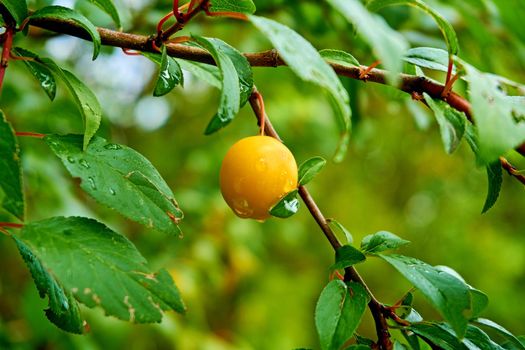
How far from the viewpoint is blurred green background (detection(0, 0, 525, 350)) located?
1059 mm

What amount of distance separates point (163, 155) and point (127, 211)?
1.52 meters

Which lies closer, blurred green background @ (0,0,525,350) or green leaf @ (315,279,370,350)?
green leaf @ (315,279,370,350)

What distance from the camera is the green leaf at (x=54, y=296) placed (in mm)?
443

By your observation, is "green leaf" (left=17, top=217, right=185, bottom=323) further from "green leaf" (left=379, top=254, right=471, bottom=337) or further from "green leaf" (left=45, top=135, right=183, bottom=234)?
"green leaf" (left=379, top=254, right=471, bottom=337)

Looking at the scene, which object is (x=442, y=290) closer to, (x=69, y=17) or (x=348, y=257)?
(x=348, y=257)

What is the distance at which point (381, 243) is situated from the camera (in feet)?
1.59

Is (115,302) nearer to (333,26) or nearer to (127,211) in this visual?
(127,211)

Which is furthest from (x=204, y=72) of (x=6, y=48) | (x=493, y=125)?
(x=493, y=125)

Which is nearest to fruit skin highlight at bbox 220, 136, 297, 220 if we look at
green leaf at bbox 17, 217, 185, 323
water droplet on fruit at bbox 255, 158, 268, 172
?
water droplet on fruit at bbox 255, 158, 268, 172

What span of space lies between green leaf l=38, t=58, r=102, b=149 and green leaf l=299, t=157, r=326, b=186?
0.17 m

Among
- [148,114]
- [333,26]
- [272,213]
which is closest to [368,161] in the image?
[148,114]

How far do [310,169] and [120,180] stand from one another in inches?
6.4

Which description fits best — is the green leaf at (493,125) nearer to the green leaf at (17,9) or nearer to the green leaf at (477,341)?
the green leaf at (477,341)

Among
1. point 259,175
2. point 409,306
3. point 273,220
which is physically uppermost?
point 259,175
